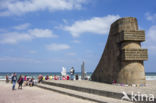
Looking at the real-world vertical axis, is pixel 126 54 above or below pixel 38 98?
above

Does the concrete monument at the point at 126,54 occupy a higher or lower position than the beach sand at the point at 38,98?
higher

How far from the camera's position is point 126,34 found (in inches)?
504

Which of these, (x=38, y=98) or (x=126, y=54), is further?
(x=126, y=54)

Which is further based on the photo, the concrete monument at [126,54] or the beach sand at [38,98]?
the concrete monument at [126,54]

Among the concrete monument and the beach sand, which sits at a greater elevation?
the concrete monument

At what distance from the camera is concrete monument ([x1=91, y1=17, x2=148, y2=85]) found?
41.2ft

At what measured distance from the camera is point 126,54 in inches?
494

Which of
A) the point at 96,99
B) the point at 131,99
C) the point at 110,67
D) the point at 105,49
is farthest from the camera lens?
the point at 105,49

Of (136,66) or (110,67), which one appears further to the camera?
(110,67)

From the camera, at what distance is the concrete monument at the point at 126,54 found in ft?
41.2

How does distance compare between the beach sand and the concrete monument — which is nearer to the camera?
the beach sand

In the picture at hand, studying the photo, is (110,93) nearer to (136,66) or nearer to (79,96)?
(79,96)

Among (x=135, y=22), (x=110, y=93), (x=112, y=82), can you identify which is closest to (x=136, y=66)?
(x=112, y=82)

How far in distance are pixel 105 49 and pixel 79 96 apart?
7202 millimetres
